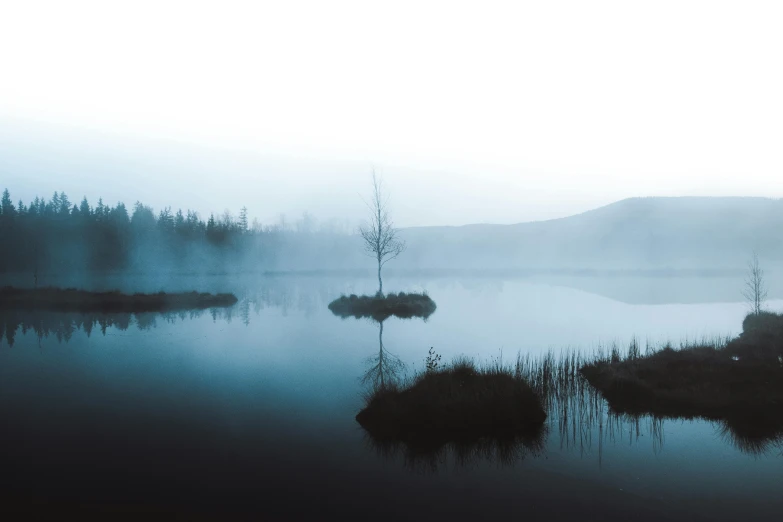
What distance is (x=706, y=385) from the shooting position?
35.2 feet

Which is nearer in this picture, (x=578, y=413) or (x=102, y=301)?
(x=578, y=413)

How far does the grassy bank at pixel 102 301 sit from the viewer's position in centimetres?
3284

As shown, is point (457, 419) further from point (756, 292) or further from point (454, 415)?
point (756, 292)

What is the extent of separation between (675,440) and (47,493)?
1026cm

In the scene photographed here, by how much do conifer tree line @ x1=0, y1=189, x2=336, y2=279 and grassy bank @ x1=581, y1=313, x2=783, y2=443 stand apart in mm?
67570

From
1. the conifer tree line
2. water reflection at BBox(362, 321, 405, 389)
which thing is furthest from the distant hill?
water reflection at BBox(362, 321, 405, 389)

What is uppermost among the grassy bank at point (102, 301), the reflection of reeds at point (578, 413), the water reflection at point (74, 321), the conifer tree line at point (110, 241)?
the conifer tree line at point (110, 241)

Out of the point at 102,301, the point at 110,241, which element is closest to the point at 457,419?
the point at 102,301

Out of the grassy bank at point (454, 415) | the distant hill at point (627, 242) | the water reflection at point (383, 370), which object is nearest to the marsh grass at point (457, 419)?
the grassy bank at point (454, 415)

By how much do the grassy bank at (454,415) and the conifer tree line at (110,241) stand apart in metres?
64.9

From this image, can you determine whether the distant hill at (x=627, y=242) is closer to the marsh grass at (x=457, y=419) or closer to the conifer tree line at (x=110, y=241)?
the conifer tree line at (x=110, y=241)

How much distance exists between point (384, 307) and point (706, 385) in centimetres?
2027

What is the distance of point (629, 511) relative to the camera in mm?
6051

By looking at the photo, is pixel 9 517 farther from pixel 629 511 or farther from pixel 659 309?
pixel 659 309
